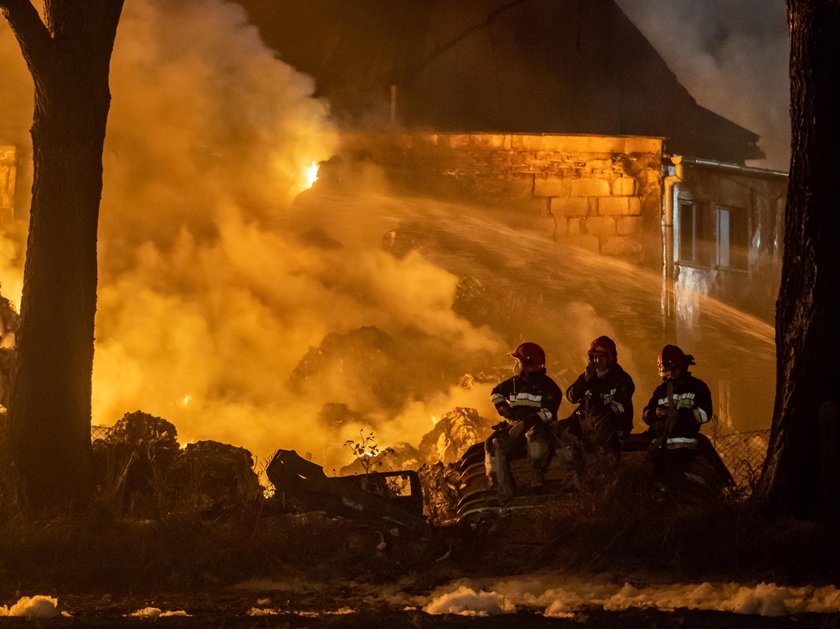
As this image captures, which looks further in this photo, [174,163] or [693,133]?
[693,133]

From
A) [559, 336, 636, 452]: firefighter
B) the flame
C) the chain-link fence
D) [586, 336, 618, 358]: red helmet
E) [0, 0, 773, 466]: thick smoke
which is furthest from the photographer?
the flame

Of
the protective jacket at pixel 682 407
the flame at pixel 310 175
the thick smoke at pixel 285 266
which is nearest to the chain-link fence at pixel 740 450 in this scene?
the protective jacket at pixel 682 407

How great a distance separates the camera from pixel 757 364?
61.4 ft

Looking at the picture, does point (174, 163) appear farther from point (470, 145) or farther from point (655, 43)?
point (655, 43)

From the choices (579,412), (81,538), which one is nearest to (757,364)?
(579,412)

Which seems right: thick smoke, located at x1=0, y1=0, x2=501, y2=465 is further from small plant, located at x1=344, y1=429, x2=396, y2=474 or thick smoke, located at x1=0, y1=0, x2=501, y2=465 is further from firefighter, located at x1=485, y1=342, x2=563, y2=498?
firefighter, located at x1=485, y1=342, x2=563, y2=498

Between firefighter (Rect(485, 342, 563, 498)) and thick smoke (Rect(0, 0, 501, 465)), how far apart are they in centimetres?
685

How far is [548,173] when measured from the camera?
1773 cm

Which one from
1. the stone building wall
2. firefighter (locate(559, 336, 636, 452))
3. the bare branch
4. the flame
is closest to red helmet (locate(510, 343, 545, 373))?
firefighter (locate(559, 336, 636, 452))

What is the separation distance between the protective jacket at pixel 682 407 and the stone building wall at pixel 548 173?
9.24 metres

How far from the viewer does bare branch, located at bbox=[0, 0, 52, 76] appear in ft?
25.4

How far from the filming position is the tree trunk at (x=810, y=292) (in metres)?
7.44

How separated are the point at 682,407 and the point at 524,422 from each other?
1.29 m

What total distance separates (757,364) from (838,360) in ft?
38.4
